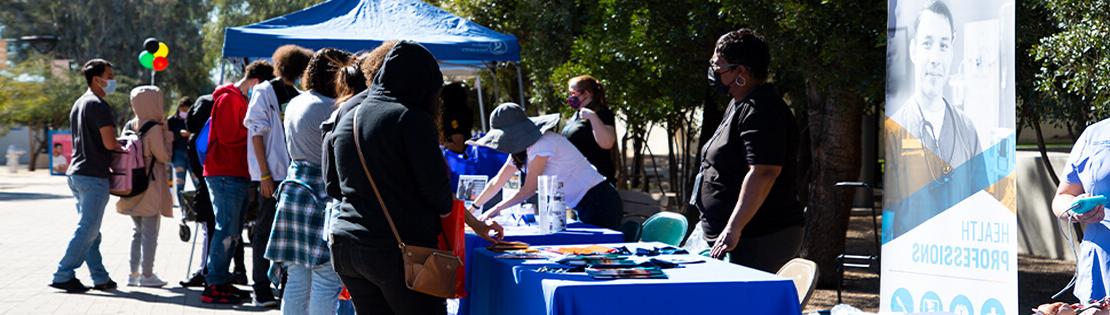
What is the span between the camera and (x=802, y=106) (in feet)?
41.2

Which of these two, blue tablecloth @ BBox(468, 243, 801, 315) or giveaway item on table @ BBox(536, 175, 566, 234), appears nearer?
blue tablecloth @ BBox(468, 243, 801, 315)

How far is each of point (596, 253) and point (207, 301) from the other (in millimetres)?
4794

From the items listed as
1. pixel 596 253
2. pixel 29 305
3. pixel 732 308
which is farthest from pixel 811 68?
pixel 29 305

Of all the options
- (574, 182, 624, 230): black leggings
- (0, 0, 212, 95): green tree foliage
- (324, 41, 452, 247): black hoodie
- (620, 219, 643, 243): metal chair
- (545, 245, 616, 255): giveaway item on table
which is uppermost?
(0, 0, 212, 95): green tree foliage

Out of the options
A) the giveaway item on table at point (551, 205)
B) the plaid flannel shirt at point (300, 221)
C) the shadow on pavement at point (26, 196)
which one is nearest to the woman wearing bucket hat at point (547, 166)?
the giveaway item on table at point (551, 205)

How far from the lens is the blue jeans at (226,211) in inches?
339

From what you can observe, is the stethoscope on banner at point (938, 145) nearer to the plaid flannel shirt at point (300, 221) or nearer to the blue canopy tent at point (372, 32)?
the plaid flannel shirt at point (300, 221)

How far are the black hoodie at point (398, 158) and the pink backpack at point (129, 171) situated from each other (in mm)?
5369

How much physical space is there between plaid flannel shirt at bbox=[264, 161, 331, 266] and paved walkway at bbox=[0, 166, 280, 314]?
8.24 feet

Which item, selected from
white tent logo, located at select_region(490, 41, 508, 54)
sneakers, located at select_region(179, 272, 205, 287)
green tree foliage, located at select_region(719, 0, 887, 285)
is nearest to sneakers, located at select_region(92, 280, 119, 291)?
sneakers, located at select_region(179, 272, 205, 287)

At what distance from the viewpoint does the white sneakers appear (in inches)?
392

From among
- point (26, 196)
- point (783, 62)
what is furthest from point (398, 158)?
point (26, 196)

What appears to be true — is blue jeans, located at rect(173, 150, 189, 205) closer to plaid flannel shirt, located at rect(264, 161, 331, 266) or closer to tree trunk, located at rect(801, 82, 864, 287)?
tree trunk, located at rect(801, 82, 864, 287)

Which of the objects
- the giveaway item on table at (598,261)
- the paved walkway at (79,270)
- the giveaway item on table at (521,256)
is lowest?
the paved walkway at (79,270)
